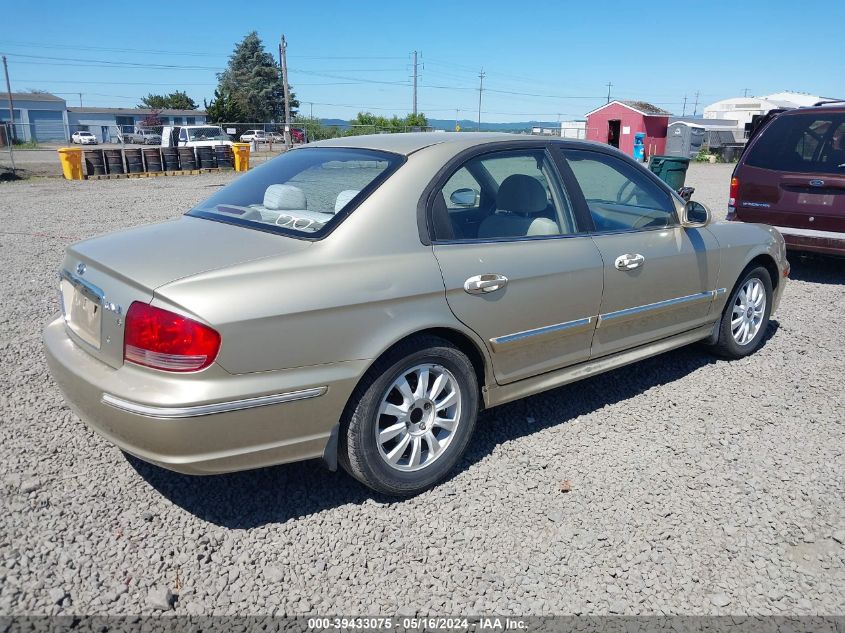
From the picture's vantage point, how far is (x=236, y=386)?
262 centimetres

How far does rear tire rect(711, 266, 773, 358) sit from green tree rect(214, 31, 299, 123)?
78483 mm

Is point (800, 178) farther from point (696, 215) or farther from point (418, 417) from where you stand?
point (418, 417)

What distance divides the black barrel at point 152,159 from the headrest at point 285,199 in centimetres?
2143

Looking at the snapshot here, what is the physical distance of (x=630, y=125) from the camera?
43.6 metres

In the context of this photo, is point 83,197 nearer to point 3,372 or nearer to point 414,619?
point 3,372

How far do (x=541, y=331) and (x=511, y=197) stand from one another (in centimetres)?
80

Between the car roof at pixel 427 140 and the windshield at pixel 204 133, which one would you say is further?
the windshield at pixel 204 133

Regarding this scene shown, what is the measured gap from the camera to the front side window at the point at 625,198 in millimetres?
4133

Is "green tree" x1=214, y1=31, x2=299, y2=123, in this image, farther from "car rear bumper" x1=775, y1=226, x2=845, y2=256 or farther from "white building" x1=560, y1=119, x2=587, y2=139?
"car rear bumper" x1=775, y1=226, x2=845, y2=256

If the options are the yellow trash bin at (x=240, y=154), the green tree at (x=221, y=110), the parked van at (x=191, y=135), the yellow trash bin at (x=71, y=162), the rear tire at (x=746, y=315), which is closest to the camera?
the rear tire at (x=746, y=315)

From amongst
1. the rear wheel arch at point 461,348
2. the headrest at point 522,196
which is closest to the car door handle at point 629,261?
the headrest at point 522,196

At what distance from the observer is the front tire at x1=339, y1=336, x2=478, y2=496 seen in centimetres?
298

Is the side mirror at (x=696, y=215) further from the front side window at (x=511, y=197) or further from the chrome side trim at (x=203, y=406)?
the chrome side trim at (x=203, y=406)

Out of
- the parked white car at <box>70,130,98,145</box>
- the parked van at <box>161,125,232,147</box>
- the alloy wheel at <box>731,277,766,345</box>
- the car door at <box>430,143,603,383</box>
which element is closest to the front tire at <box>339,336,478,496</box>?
the car door at <box>430,143,603,383</box>
